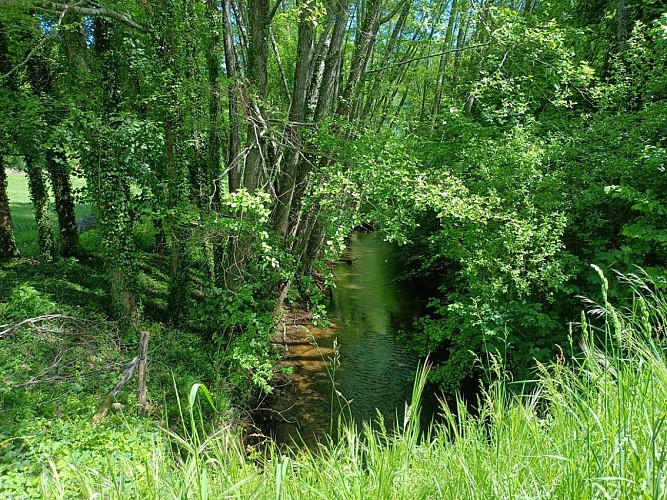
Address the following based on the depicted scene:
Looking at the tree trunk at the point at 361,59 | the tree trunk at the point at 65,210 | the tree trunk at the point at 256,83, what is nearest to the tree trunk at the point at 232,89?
the tree trunk at the point at 256,83

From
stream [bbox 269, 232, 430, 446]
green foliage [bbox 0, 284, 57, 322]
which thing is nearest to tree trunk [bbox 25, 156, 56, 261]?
green foliage [bbox 0, 284, 57, 322]

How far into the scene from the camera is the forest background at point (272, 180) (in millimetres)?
5852

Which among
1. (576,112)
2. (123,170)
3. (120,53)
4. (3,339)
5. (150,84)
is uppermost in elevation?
(120,53)

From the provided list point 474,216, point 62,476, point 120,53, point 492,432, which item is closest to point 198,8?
point 120,53

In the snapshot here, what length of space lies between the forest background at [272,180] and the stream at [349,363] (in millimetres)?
934

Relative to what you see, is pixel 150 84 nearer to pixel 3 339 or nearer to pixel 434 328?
pixel 3 339

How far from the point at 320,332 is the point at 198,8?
7.74 m

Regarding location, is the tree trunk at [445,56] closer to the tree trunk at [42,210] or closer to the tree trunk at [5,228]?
the tree trunk at [42,210]

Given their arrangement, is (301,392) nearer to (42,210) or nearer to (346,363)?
(346,363)

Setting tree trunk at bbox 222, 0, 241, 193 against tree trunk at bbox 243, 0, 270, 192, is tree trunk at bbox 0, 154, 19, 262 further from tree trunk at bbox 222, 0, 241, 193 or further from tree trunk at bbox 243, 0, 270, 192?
tree trunk at bbox 243, 0, 270, 192

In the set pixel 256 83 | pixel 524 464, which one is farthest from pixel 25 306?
pixel 524 464

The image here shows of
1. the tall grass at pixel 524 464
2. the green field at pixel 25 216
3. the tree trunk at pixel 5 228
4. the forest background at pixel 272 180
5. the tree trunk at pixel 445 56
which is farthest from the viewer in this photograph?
the green field at pixel 25 216

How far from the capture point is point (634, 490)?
4.01 ft

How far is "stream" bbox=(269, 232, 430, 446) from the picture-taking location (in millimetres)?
7074
